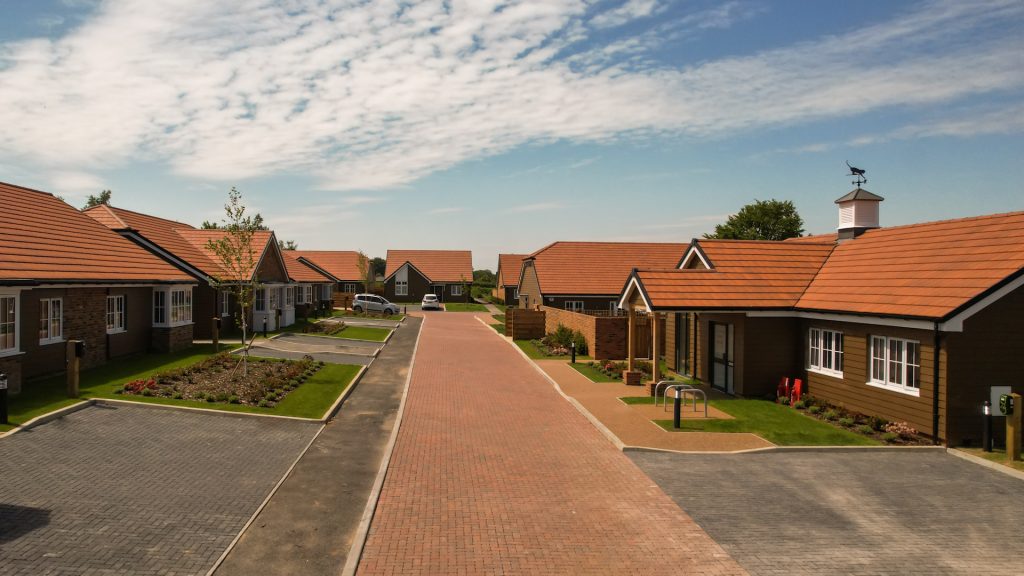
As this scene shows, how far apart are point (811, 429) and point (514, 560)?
10.3 meters

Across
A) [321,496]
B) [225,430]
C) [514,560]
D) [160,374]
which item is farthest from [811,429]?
[160,374]

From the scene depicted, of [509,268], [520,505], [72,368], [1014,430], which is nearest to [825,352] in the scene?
[1014,430]

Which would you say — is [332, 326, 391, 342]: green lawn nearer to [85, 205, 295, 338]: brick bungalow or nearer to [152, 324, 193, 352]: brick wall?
[85, 205, 295, 338]: brick bungalow

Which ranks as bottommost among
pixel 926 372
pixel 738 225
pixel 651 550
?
pixel 651 550

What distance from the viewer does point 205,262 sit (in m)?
30.1

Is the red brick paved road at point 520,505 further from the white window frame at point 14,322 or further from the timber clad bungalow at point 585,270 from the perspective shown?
the timber clad bungalow at point 585,270

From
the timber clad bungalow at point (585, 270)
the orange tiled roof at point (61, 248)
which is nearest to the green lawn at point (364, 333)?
the orange tiled roof at point (61, 248)

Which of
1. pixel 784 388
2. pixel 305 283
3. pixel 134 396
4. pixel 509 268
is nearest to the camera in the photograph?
pixel 134 396

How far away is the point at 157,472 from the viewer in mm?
11070

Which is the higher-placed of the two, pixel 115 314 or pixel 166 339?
pixel 115 314

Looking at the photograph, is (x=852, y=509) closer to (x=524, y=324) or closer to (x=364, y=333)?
(x=524, y=324)

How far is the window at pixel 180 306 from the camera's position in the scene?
25.1m

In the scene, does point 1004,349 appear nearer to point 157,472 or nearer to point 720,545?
point 720,545

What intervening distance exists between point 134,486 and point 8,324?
9.30 metres
